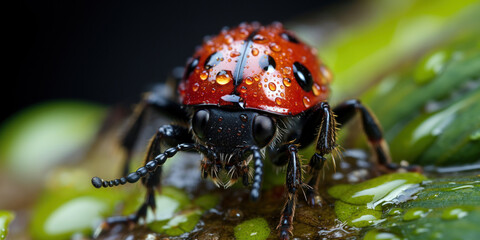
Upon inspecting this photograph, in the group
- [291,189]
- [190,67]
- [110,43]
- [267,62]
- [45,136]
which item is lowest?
[291,189]

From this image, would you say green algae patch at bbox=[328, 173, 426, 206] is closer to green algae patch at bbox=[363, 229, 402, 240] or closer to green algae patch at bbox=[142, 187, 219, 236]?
green algae patch at bbox=[363, 229, 402, 240]

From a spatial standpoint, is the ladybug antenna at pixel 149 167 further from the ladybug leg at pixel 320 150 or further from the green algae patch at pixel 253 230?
the ladybug leg at pixel 320 150

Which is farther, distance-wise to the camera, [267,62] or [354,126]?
[354,126]

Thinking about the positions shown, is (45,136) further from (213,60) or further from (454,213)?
(454,213)

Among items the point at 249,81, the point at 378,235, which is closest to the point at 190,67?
the point at 249,81

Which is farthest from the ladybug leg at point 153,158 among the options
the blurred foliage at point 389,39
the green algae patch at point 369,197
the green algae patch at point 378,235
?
the blurred foliage at point 389,39

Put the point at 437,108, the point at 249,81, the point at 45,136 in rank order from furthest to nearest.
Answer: the point at 45,136
the point at 437,108
the point at 249,81

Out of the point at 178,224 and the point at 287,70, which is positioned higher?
the point at 287,70

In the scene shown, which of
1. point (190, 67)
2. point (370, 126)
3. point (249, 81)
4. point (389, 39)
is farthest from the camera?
point (389, 39)

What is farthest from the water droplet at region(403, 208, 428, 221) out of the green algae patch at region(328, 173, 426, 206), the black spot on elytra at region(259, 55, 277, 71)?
the black spot on elytra at region(259, 55, 277, 71)
